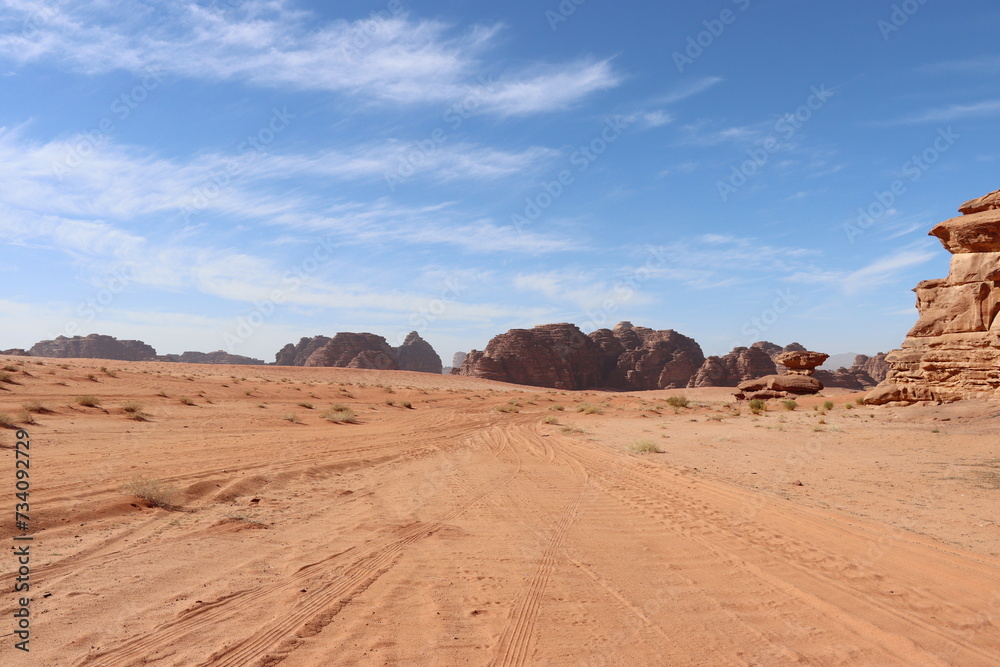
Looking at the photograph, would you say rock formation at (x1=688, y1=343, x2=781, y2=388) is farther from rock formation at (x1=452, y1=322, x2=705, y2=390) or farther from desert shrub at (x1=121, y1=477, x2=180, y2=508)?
desert shrub at (x1=121, y1=477, x2=180, y2=508)

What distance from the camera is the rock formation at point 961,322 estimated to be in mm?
18344

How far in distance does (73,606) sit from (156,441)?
1039 centimetres

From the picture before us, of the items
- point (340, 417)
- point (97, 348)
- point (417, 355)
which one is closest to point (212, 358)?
point (97, 348)

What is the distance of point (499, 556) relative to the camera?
6145mm

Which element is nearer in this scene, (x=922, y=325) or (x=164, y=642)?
(x=164, y=642)

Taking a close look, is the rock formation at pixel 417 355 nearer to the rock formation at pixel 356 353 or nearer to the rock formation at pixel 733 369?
the rock formation at pixel 356 353

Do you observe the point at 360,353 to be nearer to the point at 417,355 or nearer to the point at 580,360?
the point at 417,355

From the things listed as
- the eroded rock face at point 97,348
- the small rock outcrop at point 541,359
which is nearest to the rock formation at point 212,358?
the eroded rock face at point 97,348

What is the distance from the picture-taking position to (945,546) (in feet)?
21.0

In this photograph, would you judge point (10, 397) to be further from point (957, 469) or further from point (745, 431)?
point (957, 469)

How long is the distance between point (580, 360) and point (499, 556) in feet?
272

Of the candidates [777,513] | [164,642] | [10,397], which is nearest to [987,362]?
[777,513]

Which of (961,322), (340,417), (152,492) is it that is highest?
(961,322)

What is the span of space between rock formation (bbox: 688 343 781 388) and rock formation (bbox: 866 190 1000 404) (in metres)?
56.3
